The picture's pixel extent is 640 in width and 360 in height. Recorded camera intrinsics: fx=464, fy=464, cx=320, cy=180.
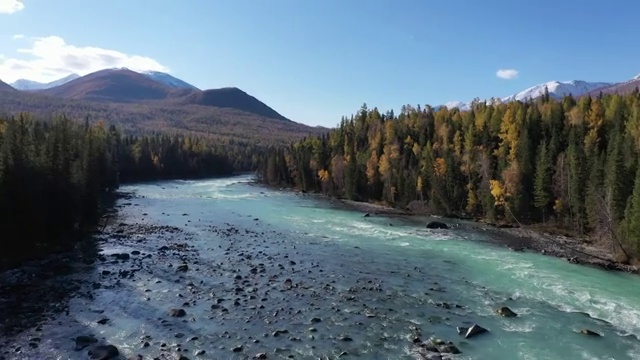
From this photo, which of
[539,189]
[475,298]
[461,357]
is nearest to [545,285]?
[475,298]

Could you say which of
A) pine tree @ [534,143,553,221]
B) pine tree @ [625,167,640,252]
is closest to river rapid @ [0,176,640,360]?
pine tree @ [625,167,640,252]

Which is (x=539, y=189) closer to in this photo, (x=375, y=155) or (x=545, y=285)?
(x=545, y=285)

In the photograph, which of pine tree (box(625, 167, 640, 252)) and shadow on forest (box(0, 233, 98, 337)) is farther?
pine tree (box(625, 167, 640, 252))

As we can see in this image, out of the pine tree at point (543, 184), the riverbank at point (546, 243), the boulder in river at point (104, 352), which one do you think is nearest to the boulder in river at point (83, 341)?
the boulder in river at point (104, 352)

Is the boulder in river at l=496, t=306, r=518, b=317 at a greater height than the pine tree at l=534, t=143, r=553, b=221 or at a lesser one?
lesser

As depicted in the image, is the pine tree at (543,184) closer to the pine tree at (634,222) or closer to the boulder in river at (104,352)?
the pine tree at (634,222)

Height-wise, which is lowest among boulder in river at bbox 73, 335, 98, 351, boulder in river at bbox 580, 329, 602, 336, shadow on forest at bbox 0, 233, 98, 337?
shadow on forest at bbox 0, 233, 98, 337

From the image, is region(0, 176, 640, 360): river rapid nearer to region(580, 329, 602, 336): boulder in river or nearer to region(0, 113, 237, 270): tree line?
region(580, 329, 602, 336): boulder in river
